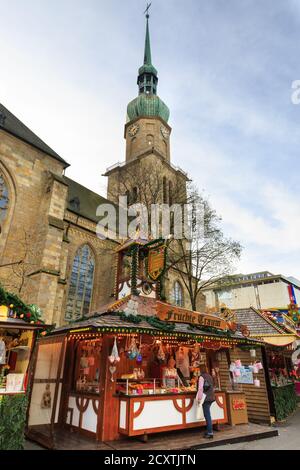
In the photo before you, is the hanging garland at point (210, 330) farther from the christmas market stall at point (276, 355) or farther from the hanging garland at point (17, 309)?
the hanging garland at point (17, 309)

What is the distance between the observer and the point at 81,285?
67.6 feet

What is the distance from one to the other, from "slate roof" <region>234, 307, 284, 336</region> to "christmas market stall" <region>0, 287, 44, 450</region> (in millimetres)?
11066

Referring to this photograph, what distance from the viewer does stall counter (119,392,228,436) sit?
739 centimetres

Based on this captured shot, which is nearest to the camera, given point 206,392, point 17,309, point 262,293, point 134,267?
point 17,309

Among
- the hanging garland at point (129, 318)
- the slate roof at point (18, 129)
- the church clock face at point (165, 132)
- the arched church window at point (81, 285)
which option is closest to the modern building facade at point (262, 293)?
the church clock face at point (165, 132)

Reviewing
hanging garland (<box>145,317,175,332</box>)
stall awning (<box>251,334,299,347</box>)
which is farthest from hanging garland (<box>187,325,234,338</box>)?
stall awning (<box>251,334,299,347</box>)

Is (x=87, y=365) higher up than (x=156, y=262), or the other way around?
(x=156, y=262)

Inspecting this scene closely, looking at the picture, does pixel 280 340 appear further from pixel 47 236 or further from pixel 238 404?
pixel 47 236

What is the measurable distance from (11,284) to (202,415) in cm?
1168

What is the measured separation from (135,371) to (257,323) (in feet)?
27.0

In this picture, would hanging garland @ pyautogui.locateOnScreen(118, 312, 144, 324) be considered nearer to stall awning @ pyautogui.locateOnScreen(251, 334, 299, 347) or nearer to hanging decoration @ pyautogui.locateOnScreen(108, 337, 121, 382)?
hanging decoration @ pyautogui.locateOnScreen(108, 337, 121, 382)

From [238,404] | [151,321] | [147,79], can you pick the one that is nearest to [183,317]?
[151,321]

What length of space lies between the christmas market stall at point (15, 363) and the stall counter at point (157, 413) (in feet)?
8.46

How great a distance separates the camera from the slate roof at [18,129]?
1772cm
